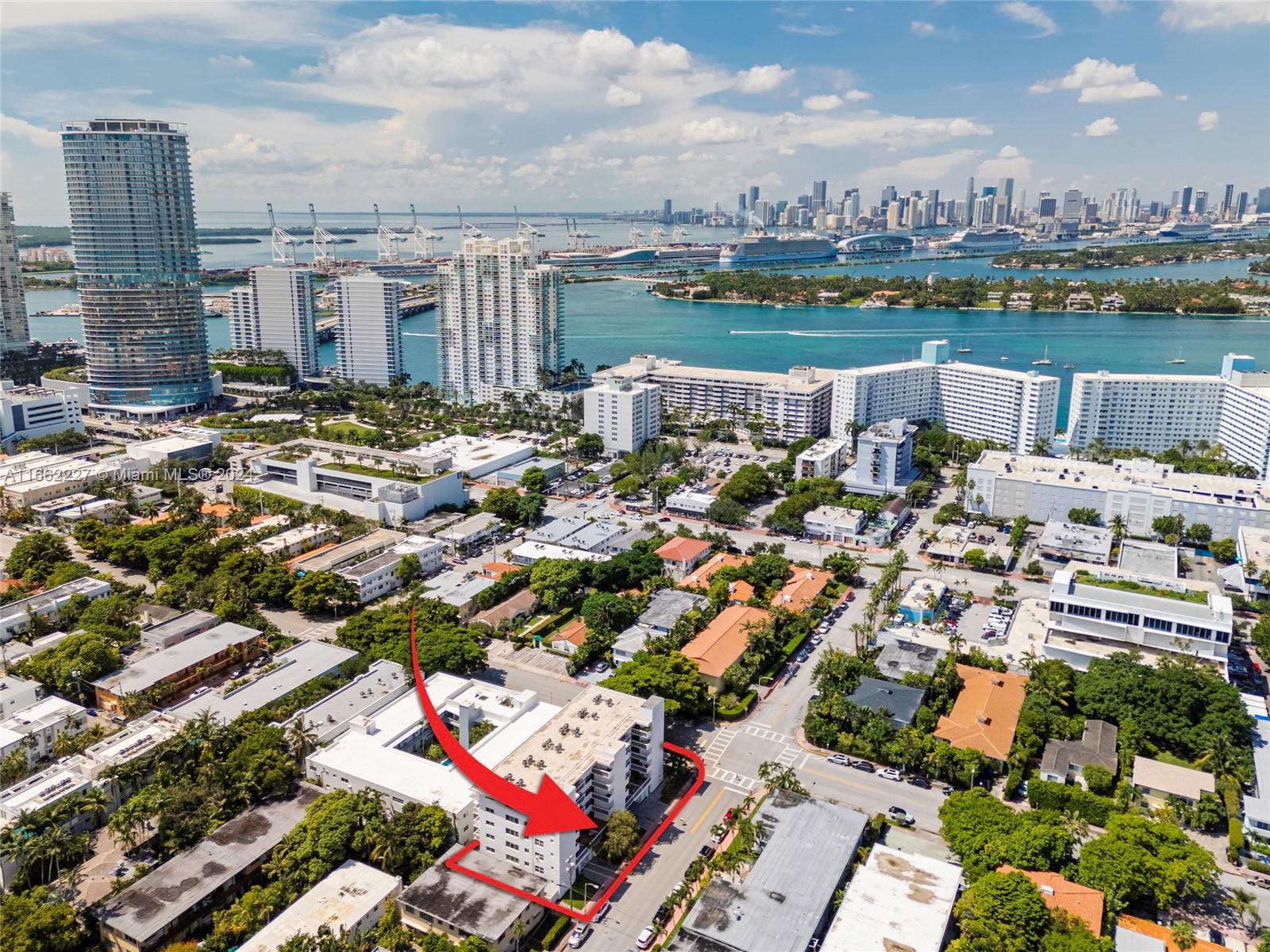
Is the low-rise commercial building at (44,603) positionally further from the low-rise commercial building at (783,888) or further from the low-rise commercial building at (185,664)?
the low-rise commercial building at (783,888)

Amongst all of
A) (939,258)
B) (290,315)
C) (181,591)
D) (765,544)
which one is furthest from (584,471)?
(939,258)

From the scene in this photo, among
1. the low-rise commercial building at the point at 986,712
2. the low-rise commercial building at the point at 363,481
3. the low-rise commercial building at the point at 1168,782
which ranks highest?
the low-rise commercial building at the point at 363,481

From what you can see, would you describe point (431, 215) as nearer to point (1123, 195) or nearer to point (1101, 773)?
point (1123, 195)

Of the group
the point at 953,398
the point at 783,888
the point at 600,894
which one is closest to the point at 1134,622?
the point at 783,888

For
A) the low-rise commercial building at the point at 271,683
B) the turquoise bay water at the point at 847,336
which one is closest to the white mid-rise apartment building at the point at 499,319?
the turquoise bay water at the point at 847,336

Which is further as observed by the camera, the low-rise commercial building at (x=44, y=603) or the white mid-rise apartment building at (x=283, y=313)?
the white mid-rise apartment building at (x=283, y=313)

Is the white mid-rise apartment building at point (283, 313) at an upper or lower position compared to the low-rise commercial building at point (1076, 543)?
upper
